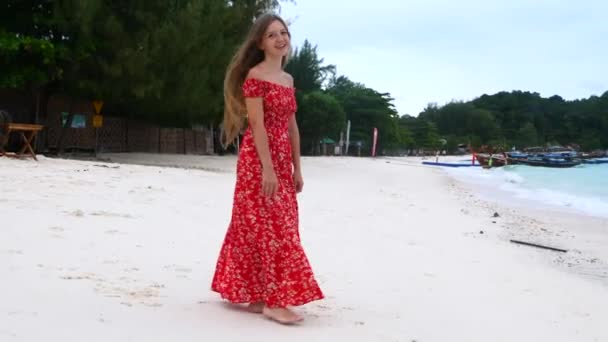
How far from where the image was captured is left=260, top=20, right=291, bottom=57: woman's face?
341cm

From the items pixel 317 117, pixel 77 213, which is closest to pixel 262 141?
pixel 77 213

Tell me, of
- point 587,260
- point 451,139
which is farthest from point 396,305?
point 451,139

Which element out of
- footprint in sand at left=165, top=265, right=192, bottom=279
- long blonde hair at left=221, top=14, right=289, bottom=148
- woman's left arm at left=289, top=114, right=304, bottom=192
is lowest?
footprint in sand at left=165, top=265, right=192, bottom=279

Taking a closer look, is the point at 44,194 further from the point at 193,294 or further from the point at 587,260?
the point at 587,260

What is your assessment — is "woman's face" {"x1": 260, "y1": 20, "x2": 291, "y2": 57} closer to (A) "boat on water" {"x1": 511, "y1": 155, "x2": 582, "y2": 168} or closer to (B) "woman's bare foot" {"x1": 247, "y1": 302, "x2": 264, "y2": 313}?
(B) "woman's bare foot" {"x1": 247, "y1": 302, "x2": 264, "y2": 313}

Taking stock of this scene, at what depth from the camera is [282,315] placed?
3213mm

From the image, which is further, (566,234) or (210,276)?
(566,234)

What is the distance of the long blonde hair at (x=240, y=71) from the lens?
3.47 metres

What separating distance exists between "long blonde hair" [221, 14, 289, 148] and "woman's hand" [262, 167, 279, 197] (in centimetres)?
43

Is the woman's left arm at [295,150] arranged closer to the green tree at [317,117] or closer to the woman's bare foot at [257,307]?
→ the woman's bare foot at [257,307]

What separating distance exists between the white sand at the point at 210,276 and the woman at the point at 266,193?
14 centimetres

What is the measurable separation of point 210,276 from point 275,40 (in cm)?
161

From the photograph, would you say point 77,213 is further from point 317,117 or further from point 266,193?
point 317,117

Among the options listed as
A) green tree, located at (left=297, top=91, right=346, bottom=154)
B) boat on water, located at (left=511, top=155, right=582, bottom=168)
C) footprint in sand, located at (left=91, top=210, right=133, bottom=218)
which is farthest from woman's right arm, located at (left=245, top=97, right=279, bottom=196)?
boat on water, located at (left=511, top=155, right=582, bottom=168)
